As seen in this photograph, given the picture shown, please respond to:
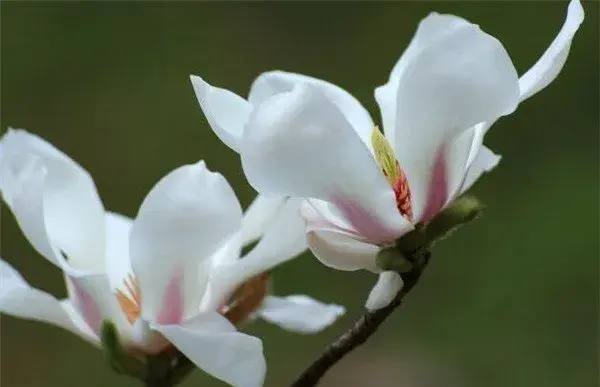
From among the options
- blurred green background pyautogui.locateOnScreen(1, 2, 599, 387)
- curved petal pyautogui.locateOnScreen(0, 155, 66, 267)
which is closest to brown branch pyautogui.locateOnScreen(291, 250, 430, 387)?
curved petal pyautogui.locateOnScreen(0, 155, 66, 267)

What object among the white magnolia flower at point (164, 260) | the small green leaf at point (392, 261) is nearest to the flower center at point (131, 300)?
the white magnolia flower at point (164, 260)

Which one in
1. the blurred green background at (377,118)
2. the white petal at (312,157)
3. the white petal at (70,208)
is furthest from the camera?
the blurred green background at (377,118)

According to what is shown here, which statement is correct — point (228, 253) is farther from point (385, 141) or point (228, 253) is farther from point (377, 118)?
point (377, 118)

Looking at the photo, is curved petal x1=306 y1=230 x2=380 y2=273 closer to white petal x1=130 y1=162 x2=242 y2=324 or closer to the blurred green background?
white petal x1=130 y1=162 x2=242 y2=324

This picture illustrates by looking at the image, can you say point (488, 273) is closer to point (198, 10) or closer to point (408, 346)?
point (408, 346)

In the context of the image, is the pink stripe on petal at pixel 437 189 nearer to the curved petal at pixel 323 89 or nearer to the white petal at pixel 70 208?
the curved petal at pixel 323 89

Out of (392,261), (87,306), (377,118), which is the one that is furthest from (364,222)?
(377,118)

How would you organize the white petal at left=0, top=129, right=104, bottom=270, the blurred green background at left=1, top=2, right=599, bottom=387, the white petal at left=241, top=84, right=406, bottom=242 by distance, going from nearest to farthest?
the white petal at left=241, top=84, right=406, bottom=242, the white petal at left=0, top=129, right=104, bottom=270, the blurred green background at left=1, top=2, right=599, bottom=387
